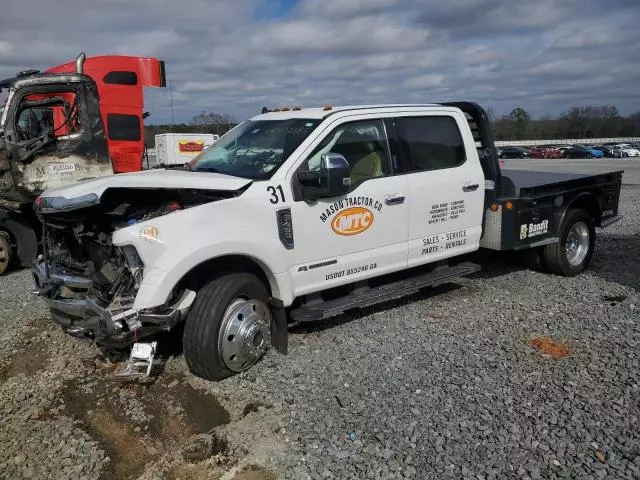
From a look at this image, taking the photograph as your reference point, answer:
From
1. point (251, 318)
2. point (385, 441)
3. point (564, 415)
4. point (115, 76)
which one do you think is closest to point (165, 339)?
point (251, 318)

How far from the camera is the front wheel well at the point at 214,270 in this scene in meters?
4.35

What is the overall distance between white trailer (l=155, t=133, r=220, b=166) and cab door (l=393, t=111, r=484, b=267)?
42.7 feet

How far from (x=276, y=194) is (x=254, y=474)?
210cm

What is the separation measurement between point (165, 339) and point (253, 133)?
209cm

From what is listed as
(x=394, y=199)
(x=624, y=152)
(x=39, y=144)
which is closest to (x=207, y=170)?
(x=394, y=199)

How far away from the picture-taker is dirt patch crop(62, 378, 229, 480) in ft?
11.6

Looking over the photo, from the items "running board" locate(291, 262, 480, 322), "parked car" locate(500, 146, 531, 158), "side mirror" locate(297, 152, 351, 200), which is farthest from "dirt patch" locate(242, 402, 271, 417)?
"parked car" locate(500, 146, 531, 158)

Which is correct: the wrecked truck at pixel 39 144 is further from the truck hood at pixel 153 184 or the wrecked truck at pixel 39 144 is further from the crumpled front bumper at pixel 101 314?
the crumpled front bumper at pixel 101 314

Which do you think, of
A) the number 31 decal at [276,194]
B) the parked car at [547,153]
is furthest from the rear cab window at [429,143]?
the parked car at [547,153]

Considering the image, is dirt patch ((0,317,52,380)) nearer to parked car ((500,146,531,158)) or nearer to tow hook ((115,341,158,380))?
tow hook ((115,341,158,380))

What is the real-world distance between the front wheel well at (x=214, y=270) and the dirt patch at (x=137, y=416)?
0.78 m

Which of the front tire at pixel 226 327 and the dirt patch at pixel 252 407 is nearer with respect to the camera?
the dirt patch at pixel 252 407

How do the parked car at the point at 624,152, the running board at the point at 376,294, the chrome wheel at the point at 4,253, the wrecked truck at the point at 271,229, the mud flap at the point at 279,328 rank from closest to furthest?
the wrecked truck at the point at 271,229 → the mud flap at the point at 279,328 → the running board at the point at 376,294 → the chrome wheel at the point at 4,253 → the parked car at the point at 624,152

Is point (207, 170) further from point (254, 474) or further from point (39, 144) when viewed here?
point (39, 144)
